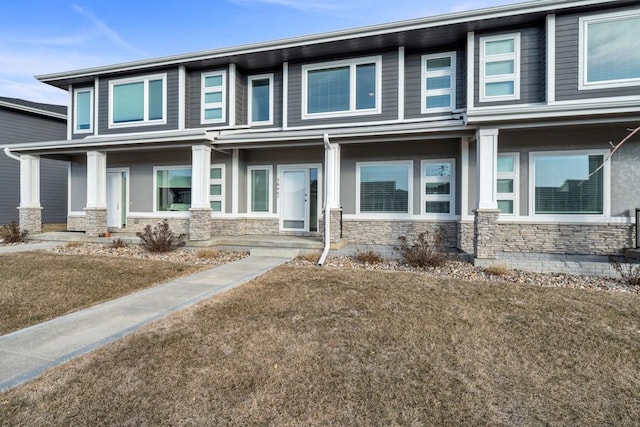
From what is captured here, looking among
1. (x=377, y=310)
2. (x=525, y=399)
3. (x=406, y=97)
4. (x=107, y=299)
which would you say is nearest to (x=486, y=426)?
(x=525, y=399)

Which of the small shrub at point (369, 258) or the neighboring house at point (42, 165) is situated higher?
the neighboring house at point (42, 165)

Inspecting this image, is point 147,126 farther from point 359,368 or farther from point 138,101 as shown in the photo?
point 359,368

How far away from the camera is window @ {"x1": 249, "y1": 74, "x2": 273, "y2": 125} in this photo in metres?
10.9

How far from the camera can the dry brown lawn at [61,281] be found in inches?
178

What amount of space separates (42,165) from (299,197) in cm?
1341

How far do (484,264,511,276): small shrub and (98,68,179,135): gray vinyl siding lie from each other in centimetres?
979

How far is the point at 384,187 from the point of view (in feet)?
31.8

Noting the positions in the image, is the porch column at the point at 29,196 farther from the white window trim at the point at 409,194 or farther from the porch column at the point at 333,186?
the white window trim at the point at 409,194

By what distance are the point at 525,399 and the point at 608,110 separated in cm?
673

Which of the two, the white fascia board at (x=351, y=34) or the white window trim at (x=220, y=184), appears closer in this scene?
the white fascia board at (x=351, y=34)

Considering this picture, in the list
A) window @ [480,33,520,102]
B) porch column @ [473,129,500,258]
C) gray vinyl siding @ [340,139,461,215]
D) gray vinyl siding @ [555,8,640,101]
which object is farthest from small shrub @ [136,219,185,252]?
gray vinyl siding @ [555,8,640,101]

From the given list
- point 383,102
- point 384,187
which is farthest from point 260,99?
point 384,187

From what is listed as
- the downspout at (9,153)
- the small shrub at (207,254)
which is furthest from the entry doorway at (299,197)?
the downspout at (9,153)

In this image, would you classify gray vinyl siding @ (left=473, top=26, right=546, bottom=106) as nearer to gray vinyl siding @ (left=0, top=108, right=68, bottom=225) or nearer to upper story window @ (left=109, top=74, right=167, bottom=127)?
upper story window @ (left=109, top=74, right=167, bottom=127)
